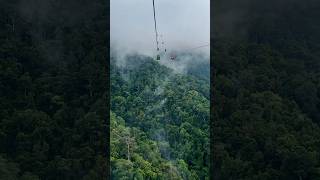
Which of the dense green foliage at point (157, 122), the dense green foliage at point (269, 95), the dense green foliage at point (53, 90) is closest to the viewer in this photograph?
the dense green foliage at point (53, 90)

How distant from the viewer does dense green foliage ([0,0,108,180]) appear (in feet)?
57.4

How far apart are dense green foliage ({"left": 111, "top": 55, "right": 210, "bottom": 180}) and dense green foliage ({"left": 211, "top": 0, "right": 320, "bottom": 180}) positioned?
145cm

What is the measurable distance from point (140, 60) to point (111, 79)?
1.74 metres

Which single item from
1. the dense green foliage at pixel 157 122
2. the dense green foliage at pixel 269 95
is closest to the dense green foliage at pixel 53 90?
the dense green foliage at pixel 157 122

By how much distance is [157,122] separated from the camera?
2283cm

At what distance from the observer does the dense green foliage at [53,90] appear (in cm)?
1750

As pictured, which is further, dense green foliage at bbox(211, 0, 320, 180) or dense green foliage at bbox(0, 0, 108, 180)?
dense green foliage at bbox(211, 0, 320, 180)

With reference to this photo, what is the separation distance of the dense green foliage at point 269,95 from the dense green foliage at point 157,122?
1452mm

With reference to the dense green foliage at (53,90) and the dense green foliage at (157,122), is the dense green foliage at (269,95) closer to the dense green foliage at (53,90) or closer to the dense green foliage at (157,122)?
the dense green foliage at (157,122)

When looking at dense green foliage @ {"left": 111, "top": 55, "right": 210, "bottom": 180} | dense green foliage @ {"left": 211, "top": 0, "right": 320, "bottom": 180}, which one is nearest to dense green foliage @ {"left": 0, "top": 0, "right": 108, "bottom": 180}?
dense green foliage @ {"left": 111, "top": 55, "right": 210, "bottom": 180}

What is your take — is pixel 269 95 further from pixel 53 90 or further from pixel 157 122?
pixel 53 90

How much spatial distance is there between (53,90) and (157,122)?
4295mm

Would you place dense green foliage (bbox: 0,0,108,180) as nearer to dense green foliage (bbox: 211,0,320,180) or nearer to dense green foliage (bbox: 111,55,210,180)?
dense green foliage (bbox: 111,55,210,180)

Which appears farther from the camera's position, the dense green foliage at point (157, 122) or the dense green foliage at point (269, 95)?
the dense green foliage at point (157, 122)
